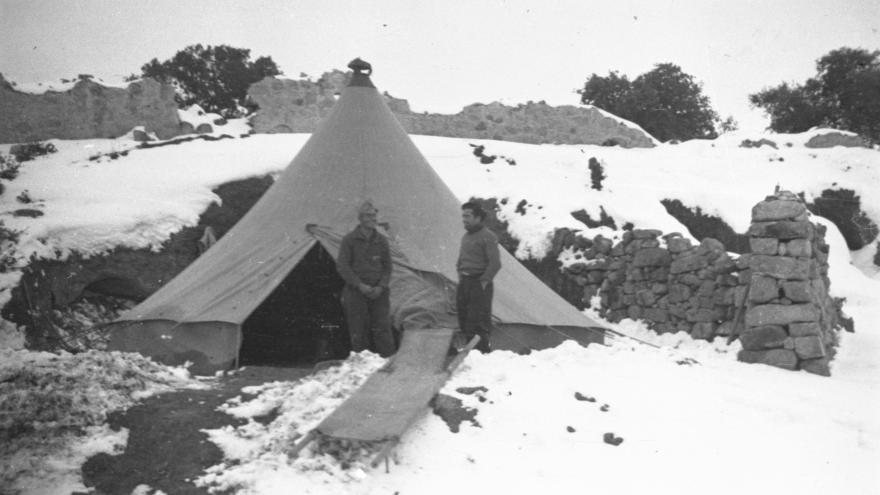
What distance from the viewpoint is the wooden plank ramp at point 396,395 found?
412 cm

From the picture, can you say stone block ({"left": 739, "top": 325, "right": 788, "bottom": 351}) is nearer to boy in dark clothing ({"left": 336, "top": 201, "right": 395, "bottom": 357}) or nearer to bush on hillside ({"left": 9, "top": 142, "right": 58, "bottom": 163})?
boy in dark clothing ({"left": 336, "top": 201, "right": 395, "bottom": 357})

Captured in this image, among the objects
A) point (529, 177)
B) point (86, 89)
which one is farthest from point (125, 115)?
point (529, 177)

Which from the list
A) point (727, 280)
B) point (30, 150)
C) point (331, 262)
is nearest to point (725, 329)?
point (727, 280)

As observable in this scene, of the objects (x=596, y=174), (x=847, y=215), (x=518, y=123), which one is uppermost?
(x=518, y=123)

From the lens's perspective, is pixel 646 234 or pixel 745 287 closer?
pixel 745 287

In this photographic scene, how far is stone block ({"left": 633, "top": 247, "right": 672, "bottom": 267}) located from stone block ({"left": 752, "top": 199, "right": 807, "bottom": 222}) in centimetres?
154

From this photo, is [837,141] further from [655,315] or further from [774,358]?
[774,358]

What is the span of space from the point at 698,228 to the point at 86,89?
1292 centimetres

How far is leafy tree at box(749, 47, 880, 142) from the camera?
22734mm

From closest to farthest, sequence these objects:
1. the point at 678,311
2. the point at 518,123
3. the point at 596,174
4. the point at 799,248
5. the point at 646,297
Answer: the point at 799,248
the point at 678,311
the point at 646,297
the point at 596,174
the point at 518,123

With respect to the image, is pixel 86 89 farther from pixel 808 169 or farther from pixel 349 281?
pixel 808 169

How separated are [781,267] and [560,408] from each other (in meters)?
3.53

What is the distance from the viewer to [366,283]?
249 inches

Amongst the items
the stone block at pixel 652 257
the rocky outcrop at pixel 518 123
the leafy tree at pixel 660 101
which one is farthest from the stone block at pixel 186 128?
the leafy tree at pixel 660 101
